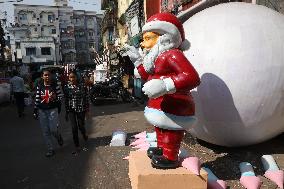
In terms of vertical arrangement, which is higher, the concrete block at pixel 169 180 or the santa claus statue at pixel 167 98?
the santa claus statue at pixel 167 98

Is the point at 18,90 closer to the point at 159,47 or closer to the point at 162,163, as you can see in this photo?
the point at 159,47

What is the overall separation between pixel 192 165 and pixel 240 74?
1.49 meters

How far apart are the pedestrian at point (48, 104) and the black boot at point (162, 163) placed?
3.26 metres

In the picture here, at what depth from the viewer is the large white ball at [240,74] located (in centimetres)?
473

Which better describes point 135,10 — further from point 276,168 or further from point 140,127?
point 276,168

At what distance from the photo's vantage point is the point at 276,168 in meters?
4.88

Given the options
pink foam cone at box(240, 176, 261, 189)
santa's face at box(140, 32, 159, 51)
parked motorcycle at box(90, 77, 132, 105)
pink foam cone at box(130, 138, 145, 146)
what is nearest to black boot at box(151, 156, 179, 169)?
pink foam cone at box(240, 176, 261, 189)

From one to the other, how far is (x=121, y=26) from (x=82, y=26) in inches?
1712

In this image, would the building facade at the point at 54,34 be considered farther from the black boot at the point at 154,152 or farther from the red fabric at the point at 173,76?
the red fabric at the point at 173,76

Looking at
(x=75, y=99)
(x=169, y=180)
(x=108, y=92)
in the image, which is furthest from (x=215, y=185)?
(x=108, y=92)

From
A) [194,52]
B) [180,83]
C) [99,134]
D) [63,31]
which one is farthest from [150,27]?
[63,31]

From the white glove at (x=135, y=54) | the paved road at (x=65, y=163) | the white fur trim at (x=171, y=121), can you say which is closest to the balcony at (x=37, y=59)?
the paved road at (x=65, y=163)

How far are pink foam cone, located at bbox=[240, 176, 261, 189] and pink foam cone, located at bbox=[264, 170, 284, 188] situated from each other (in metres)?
0.24

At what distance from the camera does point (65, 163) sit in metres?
6.15
